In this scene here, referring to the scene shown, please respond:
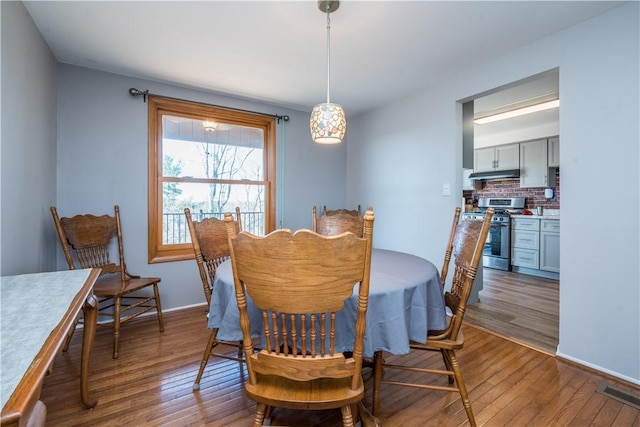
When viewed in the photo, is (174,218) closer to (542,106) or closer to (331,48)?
(331,48)

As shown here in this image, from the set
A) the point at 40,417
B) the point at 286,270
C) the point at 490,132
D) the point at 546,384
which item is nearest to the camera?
the point at 40,417

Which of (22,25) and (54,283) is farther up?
(22,25)

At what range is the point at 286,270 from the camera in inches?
36.6

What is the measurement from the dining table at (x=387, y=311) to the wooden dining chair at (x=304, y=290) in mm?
235

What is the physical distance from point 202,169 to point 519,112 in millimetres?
4248

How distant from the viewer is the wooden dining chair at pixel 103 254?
228 centimetres

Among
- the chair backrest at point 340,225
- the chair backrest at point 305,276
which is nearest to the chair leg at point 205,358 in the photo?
the chair backrest at point 305,276

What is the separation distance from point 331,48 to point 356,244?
6.52ft

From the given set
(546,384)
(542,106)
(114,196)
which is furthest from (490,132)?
(114,196)

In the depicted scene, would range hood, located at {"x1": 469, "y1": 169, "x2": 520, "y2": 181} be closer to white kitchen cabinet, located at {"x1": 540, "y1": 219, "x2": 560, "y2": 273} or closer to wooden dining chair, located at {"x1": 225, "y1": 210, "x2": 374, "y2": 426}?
white kitchen cabinet, located at {"x1": 540, "y1": 219, "x2": 560, "y2": 273}

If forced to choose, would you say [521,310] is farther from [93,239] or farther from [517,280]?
[93,239]

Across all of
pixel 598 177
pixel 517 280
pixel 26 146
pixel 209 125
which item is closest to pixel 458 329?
pixel 598 177

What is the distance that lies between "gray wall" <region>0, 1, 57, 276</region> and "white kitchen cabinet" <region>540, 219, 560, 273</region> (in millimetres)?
5708

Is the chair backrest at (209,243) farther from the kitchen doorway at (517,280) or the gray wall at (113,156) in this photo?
the kitchen doorway at (517,280)
